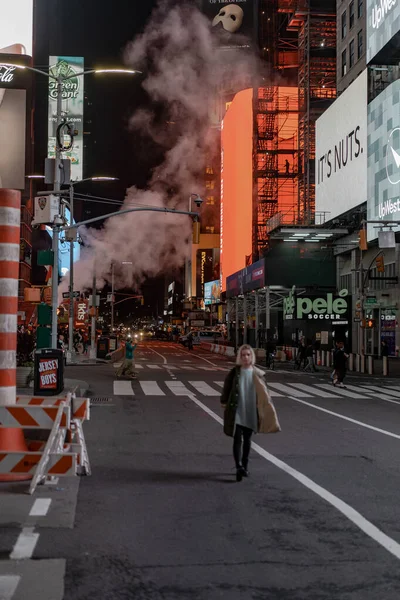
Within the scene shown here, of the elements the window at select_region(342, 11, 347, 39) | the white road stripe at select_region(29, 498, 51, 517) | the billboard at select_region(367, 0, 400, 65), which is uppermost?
the window at select_region(342, 11, 347, 39)

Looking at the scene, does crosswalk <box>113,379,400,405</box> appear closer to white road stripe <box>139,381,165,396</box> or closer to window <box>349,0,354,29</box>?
white road stripe <box>139,381,165,396</box>

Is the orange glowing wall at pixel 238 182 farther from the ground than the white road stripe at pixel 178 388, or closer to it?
farther from the ground

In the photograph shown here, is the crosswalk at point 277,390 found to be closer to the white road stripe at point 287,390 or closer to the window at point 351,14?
the white road stripe at point 287,390

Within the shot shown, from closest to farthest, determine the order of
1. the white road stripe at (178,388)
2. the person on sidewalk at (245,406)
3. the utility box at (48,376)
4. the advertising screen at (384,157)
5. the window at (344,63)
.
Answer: the person on sidewalk at (245,406), the utility box at (48,376), the white road stripe at (178,388), the advertising screen at (384,157), the window at (344,63)

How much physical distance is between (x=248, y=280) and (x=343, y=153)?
1469 centimetres

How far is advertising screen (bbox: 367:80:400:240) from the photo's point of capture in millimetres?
43312

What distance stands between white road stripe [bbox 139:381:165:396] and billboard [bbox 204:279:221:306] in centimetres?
8720

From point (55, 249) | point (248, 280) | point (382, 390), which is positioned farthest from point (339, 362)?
point (248, 280)

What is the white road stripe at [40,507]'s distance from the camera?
7.67 m

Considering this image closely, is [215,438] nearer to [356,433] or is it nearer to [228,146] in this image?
[356,433]

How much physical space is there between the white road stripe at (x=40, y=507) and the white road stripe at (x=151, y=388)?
1467 cm

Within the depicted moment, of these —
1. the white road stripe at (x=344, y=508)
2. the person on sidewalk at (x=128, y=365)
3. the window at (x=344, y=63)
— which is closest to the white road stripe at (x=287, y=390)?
the person on sidewalk at (x=128, y=365)

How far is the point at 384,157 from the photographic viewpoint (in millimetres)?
45344

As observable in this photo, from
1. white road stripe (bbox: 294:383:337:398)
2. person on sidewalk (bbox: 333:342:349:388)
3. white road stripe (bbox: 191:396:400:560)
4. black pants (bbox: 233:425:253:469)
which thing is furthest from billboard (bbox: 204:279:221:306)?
black pants (bbox: 233:425:253:469)
